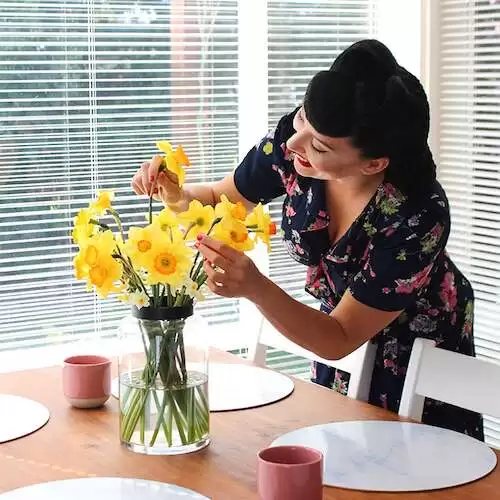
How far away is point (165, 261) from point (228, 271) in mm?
131

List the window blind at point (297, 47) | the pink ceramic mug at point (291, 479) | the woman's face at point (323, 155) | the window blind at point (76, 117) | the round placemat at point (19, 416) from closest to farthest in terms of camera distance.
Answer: the pink ceramic mug at point (291, 479), the round placemat at point (19, 416), the woman's face at point (323, 155), the window blind at point (76, 117), the window blind at point (297, 47)

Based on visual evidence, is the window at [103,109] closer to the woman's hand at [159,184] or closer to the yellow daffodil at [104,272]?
the woman's hand at [159,184]

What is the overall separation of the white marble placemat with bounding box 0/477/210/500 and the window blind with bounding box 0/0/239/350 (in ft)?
4.39

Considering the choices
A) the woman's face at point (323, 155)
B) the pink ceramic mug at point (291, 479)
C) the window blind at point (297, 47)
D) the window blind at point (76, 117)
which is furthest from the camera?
the window blind at point (297, 47)

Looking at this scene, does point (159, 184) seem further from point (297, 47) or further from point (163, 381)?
point (297, 47)

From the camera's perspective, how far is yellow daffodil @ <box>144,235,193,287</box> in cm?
155

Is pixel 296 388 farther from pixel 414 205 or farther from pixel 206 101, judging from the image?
pixel 206 101

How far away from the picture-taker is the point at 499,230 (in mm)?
3217

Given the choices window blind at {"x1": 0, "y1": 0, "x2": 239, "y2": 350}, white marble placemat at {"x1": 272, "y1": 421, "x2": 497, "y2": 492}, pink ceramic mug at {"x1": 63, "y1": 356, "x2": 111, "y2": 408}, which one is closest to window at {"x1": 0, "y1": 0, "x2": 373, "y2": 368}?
window blind at {"x1": 0, "y1": 0, "x2": 239, "y2": 350}

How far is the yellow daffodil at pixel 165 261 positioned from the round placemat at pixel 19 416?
0.40 m

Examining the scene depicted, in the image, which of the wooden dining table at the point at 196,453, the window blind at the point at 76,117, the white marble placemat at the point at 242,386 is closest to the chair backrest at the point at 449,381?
the wooden dining table at the point at 196,453

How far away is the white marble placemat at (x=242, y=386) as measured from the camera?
1912 millimetres

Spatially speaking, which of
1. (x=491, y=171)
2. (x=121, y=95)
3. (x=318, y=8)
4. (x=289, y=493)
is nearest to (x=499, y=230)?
(x=491, y=171)

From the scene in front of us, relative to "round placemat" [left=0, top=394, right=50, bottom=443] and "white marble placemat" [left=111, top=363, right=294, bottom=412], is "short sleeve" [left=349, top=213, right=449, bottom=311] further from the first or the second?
"round placemat" [left=0, top=394, right=50, bottom=443]
